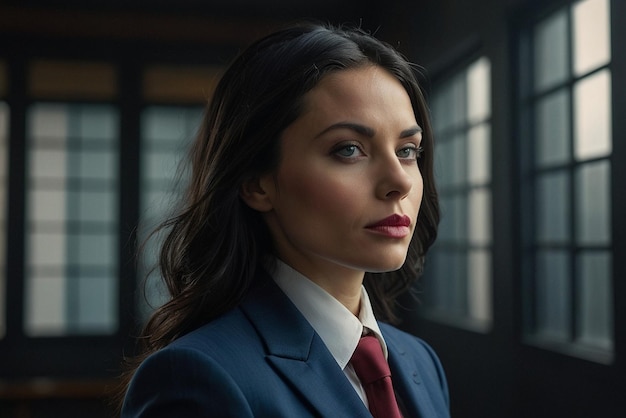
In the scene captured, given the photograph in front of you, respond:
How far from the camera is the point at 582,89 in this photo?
2.64m

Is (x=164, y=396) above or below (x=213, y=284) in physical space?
below

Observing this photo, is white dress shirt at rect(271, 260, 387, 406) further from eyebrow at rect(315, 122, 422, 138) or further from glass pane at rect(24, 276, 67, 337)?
glass pane at rect(24, 276, 67, 337)

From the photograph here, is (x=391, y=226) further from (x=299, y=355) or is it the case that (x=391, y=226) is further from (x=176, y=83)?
(x=176, y=83)

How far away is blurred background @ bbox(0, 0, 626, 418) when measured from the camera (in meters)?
2.56

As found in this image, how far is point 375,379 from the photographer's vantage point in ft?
3.83

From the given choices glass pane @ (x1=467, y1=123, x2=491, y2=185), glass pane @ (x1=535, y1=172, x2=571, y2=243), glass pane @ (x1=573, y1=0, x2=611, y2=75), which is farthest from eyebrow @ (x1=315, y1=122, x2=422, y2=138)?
glass pane @ (x1=467, y1=123, x2=491, y2=185)

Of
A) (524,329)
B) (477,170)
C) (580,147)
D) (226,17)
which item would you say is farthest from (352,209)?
(226,17)

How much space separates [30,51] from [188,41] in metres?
1.14

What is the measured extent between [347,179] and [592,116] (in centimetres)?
172

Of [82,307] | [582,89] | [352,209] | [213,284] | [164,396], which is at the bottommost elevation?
[82,307]

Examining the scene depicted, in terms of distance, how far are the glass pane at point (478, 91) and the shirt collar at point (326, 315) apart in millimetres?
2538

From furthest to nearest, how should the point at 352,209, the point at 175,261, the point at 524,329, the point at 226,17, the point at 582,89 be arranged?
→ the point at 226,17, the point at 524,329, the point at 582,89, the point at 175,261, the point at 352,209

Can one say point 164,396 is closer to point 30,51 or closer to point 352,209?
point 352,209

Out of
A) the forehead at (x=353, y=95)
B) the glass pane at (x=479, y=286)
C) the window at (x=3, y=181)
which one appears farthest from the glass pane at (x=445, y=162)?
the window at (x=3, y=181)
